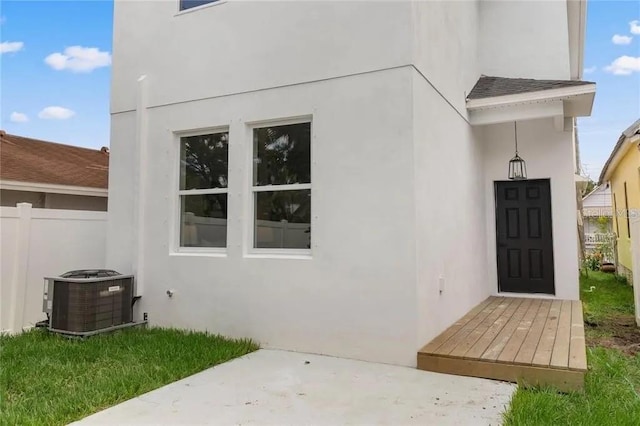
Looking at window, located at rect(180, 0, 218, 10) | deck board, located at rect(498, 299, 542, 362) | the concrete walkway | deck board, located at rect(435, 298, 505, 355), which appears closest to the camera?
the concrete walkway

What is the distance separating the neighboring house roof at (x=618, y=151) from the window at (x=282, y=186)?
6752 millimetres

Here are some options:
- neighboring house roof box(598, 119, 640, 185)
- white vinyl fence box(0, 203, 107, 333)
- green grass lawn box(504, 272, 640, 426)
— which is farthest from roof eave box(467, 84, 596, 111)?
white vinyl fence box(0, 203, 107, 333)

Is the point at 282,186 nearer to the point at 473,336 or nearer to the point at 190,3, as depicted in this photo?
the point at 473,336

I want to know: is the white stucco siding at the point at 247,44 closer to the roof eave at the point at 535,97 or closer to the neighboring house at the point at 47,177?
the roof eave at the point at 535,97

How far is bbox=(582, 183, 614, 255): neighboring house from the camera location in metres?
17.1

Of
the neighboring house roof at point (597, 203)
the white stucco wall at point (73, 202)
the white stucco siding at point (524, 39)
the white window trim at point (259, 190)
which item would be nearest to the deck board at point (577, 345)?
the white window trim at point (259, 190)

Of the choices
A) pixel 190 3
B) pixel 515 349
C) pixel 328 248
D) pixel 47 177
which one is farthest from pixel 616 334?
pixel 47 177

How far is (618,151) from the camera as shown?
10.5 m

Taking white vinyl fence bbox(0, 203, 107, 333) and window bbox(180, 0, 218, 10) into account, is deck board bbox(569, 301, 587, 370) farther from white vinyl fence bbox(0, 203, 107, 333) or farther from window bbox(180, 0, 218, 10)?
white vinyl fence bbox(0, 203, 107, 333)

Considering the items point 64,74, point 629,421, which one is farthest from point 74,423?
point 64,74

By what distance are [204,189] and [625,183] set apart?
36.8 ft

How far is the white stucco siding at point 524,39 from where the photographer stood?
798cm

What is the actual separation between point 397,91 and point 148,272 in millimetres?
3943

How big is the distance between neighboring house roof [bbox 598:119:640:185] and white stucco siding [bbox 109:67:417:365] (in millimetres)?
6299
